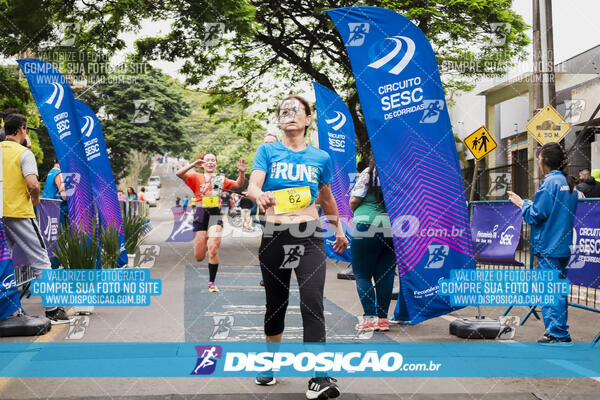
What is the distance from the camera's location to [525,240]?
8859 mm

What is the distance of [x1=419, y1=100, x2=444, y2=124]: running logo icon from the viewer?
6281 millimetres

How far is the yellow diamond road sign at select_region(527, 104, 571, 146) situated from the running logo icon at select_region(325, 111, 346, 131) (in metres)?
3.27

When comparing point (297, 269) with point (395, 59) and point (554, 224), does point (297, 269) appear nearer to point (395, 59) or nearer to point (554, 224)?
point (395, 59)

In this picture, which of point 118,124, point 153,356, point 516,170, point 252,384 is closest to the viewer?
point 252,384

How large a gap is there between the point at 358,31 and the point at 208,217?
4245mm

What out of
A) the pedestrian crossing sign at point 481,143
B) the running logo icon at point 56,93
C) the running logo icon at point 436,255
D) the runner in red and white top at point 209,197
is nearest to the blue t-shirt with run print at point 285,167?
the running logo icon at point 436,255

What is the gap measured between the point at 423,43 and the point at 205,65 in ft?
47.6

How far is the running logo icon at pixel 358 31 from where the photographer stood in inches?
247

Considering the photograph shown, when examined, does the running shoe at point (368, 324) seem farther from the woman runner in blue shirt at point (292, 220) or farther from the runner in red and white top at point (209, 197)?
the runner in red and white top at point (209, 197)

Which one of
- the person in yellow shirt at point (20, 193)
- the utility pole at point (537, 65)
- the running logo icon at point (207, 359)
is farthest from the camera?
the utility pole at point (537, 65)

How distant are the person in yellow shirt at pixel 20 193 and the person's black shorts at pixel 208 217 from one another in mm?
3112

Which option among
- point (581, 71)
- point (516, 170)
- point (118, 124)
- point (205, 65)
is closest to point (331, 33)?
point (205, 65)

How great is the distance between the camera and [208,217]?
9656mm

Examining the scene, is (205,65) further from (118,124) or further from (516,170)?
(118,124)
